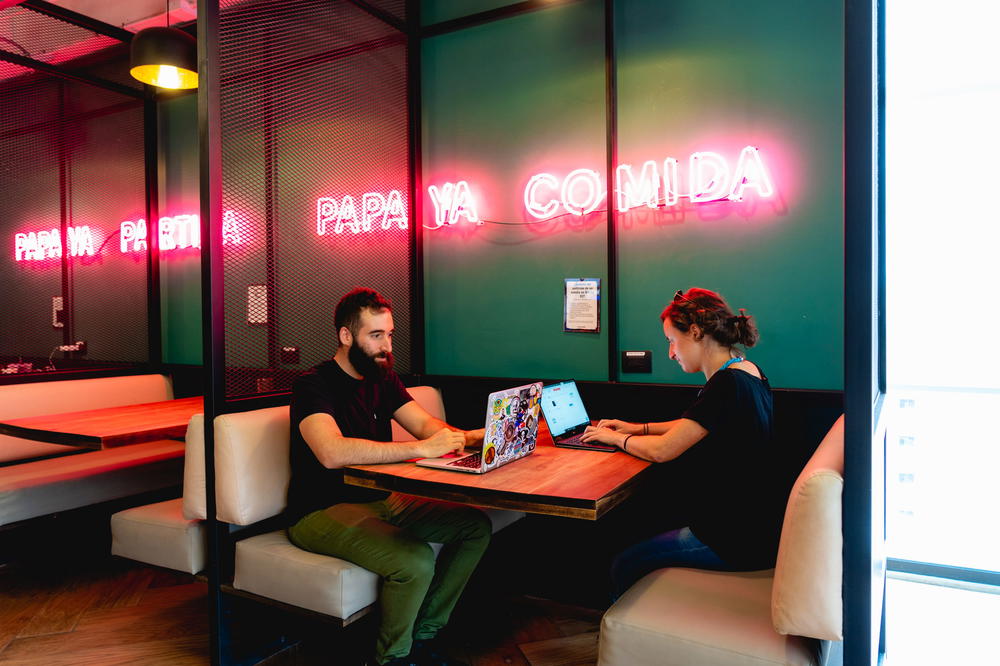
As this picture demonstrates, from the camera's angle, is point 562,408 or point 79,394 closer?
point 562,408

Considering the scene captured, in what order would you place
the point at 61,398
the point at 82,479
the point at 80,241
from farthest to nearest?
the point at 80,241 → the point at 61,398 → the point at 82,479

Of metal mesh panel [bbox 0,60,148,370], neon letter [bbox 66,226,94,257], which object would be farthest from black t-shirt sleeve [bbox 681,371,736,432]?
neon letter [bbox 66,226,94,257]

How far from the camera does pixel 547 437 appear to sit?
9.68 ft

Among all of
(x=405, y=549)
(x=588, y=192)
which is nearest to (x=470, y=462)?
(x=405, y=549)

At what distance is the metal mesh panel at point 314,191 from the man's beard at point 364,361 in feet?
2.23

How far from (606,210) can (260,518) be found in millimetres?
2121

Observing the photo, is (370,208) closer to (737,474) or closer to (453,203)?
(453,203)

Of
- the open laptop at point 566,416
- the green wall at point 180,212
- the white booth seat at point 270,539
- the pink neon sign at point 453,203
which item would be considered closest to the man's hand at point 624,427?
the open laptop at point 566,416

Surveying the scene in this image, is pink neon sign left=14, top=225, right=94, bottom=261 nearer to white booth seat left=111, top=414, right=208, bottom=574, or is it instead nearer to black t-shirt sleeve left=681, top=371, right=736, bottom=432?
white booth seat left=111, top=414, right=208, bottom=574

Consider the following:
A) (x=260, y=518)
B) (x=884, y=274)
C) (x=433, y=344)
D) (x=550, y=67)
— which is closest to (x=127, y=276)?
(x=433, y=344)

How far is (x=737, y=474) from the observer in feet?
7.09

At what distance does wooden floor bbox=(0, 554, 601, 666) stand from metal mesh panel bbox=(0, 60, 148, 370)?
6.07 ft

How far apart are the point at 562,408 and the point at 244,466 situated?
51.8 inches

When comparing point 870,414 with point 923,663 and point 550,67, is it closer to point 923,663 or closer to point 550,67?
point 923,663
